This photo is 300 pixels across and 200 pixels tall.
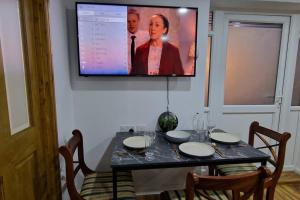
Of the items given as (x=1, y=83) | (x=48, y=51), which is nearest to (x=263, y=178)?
(x=1, y=83)

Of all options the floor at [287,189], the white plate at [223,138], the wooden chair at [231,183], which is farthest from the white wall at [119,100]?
the wooden chair at [231,183]

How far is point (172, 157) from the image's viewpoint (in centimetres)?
157

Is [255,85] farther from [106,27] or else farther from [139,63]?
[106,27]

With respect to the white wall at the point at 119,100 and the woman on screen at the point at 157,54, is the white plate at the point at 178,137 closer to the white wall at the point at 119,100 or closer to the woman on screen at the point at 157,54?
the white wall at the point at 119,100

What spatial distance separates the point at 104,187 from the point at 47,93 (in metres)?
0.86

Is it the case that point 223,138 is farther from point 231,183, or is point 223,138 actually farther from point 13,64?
point 13,64

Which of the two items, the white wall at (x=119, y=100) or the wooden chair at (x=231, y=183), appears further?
the white wall at (x=119, y=100)

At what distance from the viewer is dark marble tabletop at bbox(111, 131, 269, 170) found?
4.83 ft

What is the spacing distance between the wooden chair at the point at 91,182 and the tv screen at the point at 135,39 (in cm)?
75

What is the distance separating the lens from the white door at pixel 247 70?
8.28 ft

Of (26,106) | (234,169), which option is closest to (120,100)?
(26,106)

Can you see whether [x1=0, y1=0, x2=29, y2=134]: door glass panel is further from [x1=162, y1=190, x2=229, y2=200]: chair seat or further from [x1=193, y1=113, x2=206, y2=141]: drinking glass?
[x1=193, y1=113, x2=206, y2=141]: drinking glass

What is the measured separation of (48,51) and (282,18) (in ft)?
8.76

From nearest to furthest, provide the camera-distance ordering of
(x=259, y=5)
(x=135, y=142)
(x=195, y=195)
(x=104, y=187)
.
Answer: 1. (x=195, y=195)
2. (x=104, y=187)
3. (x=135, y=142)
4. (x=259, y=5)
